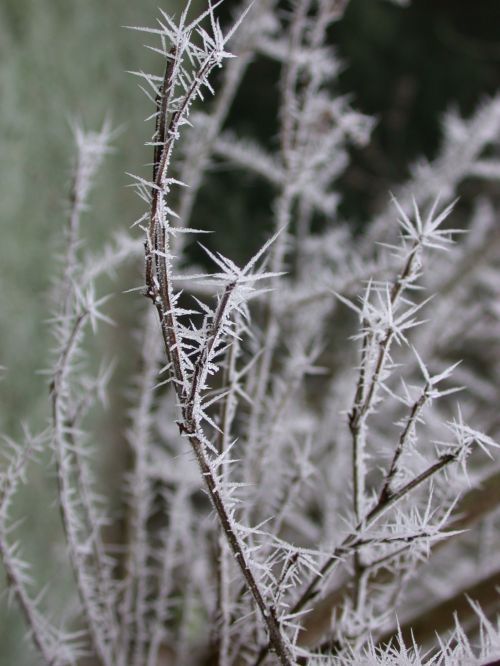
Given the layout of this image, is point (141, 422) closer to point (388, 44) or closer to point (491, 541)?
point (491, 541)

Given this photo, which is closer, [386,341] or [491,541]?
[386,341]

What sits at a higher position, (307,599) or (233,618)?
(307,599)

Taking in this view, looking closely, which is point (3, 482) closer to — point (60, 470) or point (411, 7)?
point (60, 470)

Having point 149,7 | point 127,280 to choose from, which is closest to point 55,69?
point 149,7

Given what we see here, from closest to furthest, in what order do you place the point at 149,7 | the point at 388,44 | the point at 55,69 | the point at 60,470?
the point at 60,470 < the point at 55,69 < the point at 149,7 < the point at 388,44

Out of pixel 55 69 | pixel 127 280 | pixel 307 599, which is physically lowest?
pixel 127 280

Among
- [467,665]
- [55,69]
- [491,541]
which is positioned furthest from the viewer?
[55,69]
